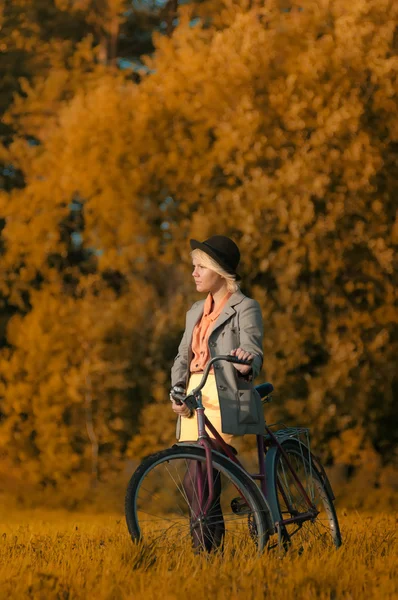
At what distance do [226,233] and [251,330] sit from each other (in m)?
8.11

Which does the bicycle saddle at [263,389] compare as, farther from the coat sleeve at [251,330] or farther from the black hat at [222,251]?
the black hat at [222,251]

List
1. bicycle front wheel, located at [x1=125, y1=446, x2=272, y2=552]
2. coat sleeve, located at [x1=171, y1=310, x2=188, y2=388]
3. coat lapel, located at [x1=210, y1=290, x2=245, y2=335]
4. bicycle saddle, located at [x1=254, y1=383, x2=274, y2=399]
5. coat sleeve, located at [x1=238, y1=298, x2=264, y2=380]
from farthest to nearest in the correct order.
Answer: bicycle saddle, located at [x1=254, y1=383, x2=274, y2=399], coat sleeve, located at [x1=171, y1=310, x2=188, y2=388], coat lapel, located at [x1=210, y1=290, x2=245, y2=335], coat sleeve, located at [x1=238, y1=298, x2=264, y2=380], bicycle front wheel, located at [x1=125, y1=446, x2=272, y2=552]

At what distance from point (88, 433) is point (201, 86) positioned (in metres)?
4.94

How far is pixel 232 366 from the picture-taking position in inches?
213

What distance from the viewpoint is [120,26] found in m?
20.2

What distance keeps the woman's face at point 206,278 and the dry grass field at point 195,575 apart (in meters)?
1.40

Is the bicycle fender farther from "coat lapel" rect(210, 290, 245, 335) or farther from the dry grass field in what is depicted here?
"coat lapel" rect(210, 290, 245, 335)

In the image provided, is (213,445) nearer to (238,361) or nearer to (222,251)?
(238,361)

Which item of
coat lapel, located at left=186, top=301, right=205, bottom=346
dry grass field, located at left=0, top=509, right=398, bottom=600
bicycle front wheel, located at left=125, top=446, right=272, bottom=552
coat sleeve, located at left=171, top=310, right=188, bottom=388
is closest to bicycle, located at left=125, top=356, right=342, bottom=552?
bicycle front wheel, located at left=125, top=446, right=272, bottom=552

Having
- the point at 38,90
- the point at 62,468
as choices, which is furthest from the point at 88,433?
the point at 38,90

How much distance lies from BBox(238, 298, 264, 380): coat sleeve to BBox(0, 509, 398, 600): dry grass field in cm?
97

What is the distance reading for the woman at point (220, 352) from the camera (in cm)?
537

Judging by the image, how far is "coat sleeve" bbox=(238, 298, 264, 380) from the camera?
5418 millimetres

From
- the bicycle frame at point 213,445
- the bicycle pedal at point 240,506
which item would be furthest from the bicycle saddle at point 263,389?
the bicycle pedal at point 240,506
